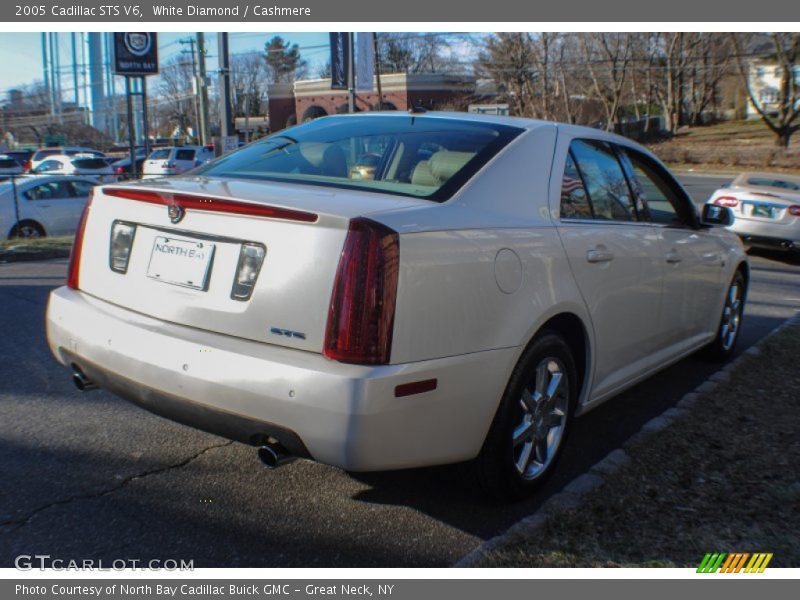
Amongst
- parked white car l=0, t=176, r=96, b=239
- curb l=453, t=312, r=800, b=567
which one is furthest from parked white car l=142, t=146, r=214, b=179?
curb l=453, t=312, r=800, b=567

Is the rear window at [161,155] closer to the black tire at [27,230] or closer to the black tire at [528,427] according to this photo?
the black tire at [27,230]

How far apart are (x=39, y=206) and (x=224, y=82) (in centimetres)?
432

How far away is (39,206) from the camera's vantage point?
14.6 meters

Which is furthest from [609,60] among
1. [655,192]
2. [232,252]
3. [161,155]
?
[232,252]

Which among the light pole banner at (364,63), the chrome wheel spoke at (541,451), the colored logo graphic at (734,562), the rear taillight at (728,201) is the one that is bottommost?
the colored logo graphic at (734,562)

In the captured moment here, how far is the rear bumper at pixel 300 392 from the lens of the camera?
109 inches

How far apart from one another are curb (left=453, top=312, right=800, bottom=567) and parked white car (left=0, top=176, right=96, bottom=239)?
39.1ft

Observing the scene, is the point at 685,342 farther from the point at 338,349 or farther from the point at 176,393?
the point at 176,393

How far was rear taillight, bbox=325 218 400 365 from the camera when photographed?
2.80m

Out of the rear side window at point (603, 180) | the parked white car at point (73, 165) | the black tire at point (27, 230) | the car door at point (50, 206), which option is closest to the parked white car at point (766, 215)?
the rear side window at point (603, 180)

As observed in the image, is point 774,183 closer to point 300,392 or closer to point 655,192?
point 655,192

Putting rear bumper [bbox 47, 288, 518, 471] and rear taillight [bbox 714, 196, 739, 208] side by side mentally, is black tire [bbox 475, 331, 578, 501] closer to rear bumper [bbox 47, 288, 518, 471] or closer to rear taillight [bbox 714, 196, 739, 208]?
rear bumper [bbox 47, 288, 518, 471]

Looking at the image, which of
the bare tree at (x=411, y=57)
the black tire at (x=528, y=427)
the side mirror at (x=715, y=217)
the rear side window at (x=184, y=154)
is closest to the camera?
the black tire at (x=528, y=427)

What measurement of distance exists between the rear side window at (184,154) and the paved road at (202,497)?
30424 millimetres
